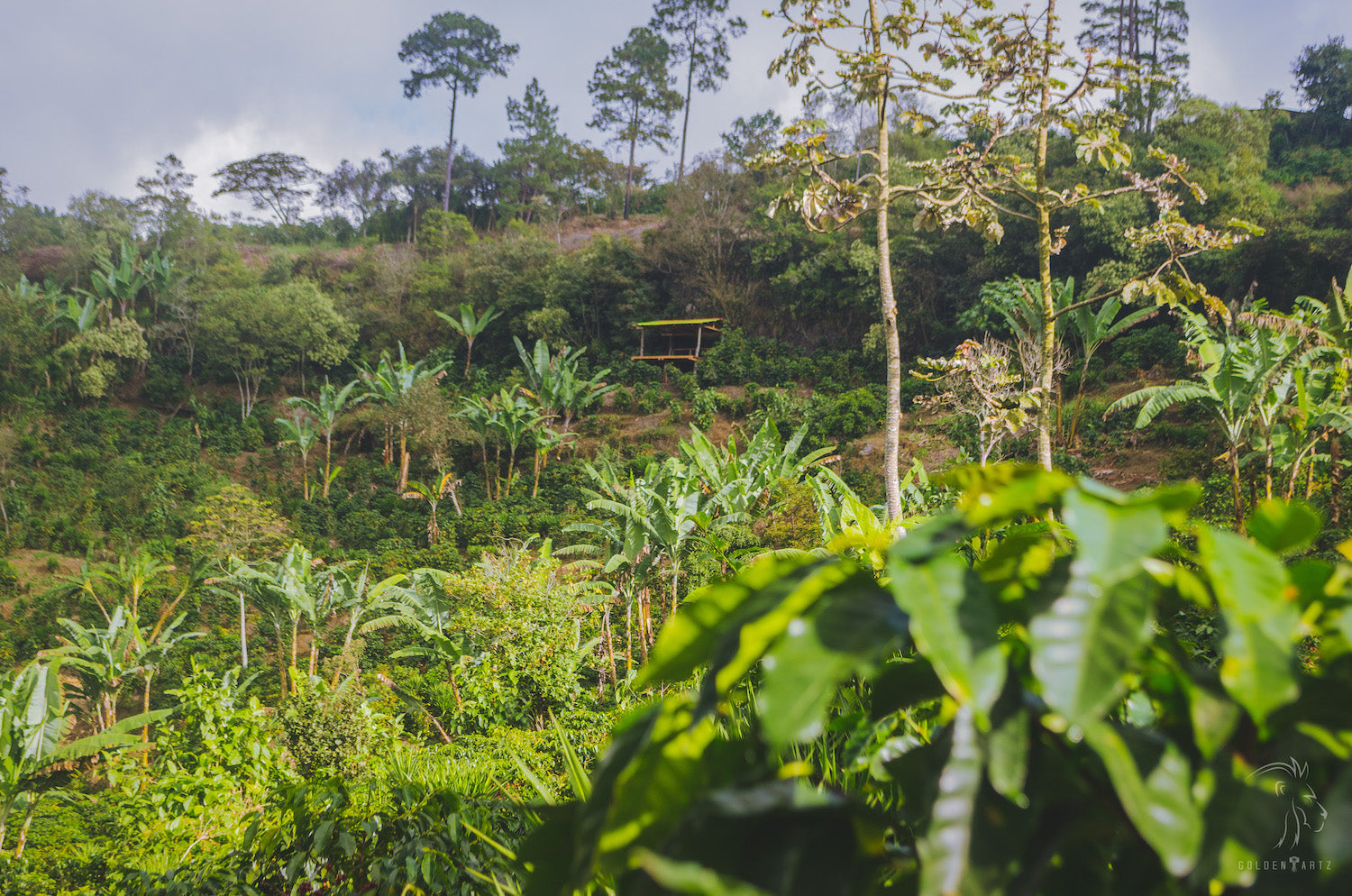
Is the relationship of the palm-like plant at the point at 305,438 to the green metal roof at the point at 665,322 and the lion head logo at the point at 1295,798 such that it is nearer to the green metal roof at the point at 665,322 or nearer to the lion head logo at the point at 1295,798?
the green metal roof at the point at 665,322

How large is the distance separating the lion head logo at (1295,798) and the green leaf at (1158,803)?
8 cm

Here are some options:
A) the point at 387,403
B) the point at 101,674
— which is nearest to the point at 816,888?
the point at 101,674

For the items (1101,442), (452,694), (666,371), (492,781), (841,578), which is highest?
(666,371)

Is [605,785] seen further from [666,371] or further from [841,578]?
[666,371]

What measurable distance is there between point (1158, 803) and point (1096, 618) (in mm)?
122

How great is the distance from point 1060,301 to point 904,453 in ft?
10.2

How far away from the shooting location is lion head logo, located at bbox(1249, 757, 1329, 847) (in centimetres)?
48

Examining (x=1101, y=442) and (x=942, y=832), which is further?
(x=1101, y=442)

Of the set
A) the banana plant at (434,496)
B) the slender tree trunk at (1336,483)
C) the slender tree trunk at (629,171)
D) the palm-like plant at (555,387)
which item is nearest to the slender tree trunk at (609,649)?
the banana plant at (434,496)

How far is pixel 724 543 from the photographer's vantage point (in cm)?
556

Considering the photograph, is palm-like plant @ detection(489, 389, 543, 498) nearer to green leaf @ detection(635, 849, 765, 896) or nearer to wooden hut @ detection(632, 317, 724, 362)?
wooden hut @ detection(632, 317, 724, 362)

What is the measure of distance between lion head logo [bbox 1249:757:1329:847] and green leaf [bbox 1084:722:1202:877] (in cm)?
8

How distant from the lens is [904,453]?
446 inches

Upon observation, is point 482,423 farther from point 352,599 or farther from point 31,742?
point 31,742
